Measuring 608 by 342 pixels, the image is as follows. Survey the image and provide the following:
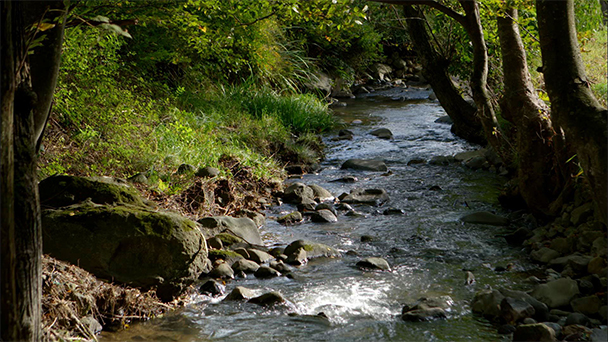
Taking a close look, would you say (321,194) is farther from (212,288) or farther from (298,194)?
(212,288)

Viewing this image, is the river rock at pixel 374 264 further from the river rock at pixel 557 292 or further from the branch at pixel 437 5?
the branch at pixel 437 5

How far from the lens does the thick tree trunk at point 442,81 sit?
1084 cm

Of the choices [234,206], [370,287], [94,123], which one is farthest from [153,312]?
[94,123]

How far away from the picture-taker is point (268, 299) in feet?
15.6

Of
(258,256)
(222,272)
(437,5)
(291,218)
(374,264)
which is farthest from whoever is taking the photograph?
(291,218)

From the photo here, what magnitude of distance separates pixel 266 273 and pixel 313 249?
70 cm

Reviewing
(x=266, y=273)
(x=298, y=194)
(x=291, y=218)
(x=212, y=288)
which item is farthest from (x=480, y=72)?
(x=212, y=288)

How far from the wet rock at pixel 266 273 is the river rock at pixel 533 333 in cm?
216

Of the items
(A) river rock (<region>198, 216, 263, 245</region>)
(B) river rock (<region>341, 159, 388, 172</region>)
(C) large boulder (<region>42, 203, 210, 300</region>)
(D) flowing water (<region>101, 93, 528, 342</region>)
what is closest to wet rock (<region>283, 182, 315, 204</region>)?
(D) flowing water (<region>101, 93, 528, 342</region>)

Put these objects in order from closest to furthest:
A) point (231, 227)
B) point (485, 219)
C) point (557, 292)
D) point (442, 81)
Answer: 1. point (557, 292)
2. point (231, 227)
3. point (485, 219)
4. point (442, 81)

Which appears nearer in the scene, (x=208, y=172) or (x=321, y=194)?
(x=208, y=172)

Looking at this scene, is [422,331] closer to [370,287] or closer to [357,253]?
[370,287]

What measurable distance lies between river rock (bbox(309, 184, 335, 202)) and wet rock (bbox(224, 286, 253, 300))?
3166 mm

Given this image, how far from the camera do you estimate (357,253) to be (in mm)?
5961
